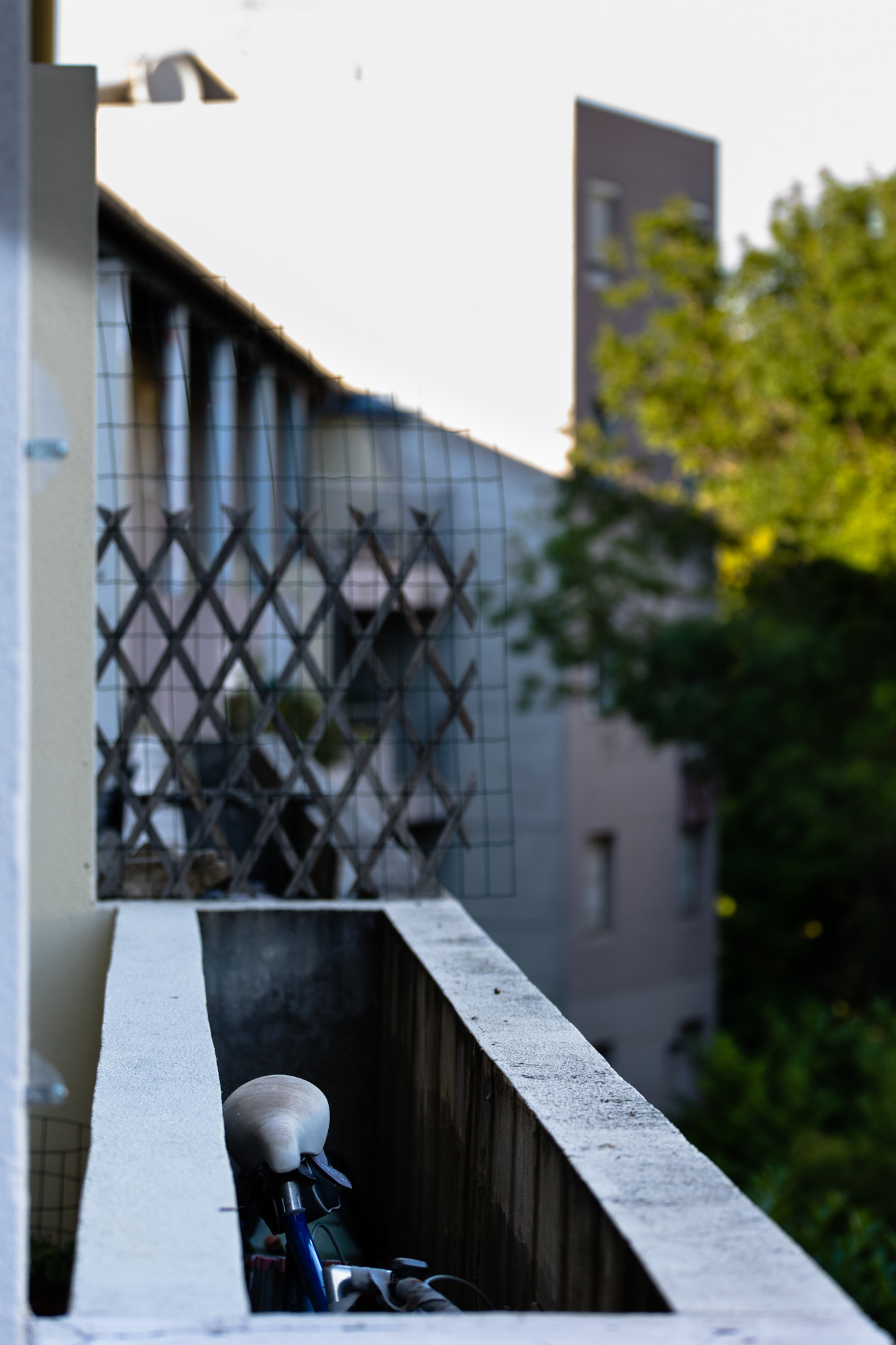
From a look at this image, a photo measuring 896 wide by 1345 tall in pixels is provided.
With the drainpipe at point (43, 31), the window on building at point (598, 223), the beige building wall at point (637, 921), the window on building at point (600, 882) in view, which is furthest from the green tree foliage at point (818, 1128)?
the window on building at point (598, 223)

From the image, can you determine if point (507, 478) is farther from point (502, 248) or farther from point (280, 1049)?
point (280, 1049)

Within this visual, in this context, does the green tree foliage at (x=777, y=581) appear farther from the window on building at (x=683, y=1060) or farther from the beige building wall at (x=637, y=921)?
the window on building at (x=683, y=1060)

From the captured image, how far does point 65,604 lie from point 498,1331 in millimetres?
2656

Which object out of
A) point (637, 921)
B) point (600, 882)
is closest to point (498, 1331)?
point (600, 882)

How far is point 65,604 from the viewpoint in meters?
3.75

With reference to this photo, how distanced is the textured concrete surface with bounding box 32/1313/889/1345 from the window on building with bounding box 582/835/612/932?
1754 cm

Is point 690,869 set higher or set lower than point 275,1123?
lower

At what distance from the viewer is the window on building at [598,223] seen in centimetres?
1903

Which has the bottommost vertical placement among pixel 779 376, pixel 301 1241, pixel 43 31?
pixel 301 1241

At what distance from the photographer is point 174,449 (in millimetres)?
9977

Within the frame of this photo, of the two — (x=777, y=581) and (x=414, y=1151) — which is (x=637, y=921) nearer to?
(x=777, y=581)

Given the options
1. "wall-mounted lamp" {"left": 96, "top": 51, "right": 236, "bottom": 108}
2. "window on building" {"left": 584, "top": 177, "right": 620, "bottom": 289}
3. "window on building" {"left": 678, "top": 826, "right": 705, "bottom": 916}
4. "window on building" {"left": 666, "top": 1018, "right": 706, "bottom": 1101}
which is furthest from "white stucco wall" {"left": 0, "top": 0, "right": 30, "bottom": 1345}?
"window on building" {"left": 678, "top": 826, "right": 705, "bottom": 916}

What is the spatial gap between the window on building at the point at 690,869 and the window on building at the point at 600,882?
153 cm

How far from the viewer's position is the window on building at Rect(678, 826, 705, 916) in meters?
20.3
